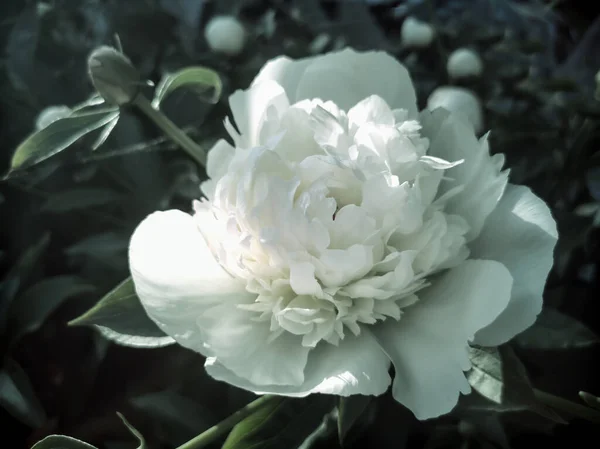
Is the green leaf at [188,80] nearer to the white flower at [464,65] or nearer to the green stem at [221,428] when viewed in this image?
the green stem at [221,428]

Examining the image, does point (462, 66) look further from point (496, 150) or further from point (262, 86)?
point (262, 86)

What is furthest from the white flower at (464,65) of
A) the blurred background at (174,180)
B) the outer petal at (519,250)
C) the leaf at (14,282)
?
the leaf at (14,282)

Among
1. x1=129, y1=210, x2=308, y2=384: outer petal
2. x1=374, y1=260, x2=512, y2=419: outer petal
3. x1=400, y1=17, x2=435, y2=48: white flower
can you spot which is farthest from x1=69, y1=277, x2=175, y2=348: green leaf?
x1=400, y1=17, x2=435, y2=48: white flower

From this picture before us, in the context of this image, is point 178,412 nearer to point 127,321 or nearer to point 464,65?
point 127,321

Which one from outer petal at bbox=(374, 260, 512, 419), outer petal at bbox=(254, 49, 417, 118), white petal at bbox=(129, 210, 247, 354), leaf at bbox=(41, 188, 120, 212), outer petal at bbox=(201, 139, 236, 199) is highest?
outer petal at bbox=(254, 49, 417, 118)

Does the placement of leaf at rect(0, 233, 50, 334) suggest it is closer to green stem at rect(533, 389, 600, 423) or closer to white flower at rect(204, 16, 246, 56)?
white flower at rect(204, 16, 246, 56)

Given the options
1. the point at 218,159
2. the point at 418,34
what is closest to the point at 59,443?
the point at 218,159

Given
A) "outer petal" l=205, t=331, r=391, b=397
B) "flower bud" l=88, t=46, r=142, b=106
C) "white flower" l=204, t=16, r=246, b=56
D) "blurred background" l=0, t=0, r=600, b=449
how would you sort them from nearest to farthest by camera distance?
1. "outer petal" l=205, t=331, r=391, b=397
2. "flower bud" l=88, t=46, r=142, b=106
3. "blurred background" l=0, t=0, r=600, b=449
4. "white flower" l=204, t=16, r=246, b=56
